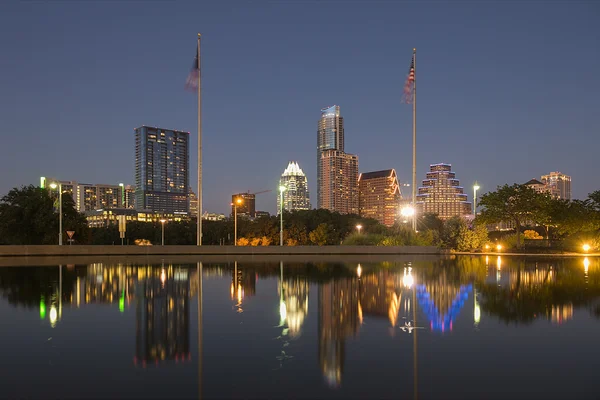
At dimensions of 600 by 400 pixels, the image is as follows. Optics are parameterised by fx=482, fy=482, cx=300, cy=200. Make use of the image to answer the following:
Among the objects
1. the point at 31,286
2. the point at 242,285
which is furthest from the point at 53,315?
the point at 242,285

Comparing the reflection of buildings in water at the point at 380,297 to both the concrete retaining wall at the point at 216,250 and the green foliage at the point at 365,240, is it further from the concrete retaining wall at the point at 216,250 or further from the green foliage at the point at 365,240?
the green foliage at the point at 365,240

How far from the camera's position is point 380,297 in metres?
15.2

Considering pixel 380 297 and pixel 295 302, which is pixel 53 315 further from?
pixel 380 297

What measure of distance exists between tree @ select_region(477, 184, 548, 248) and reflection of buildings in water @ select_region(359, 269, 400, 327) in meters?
36.7

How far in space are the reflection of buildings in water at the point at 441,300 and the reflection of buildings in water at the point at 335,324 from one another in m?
1.90

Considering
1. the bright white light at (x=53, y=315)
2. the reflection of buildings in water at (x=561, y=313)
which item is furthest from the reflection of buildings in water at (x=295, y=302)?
the reflection of buildings in water at (x=561, y=313)

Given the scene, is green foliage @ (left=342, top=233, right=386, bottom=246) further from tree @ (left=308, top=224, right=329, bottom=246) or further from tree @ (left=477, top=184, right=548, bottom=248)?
tree @ (left=308, top=224, right=329, bottom=246)

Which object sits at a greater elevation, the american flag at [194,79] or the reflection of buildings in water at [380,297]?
the american flag at [194,79]

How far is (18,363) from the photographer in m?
7.86

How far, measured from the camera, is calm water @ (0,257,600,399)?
22.0 ft

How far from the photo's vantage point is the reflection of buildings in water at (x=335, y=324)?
7.61 meters

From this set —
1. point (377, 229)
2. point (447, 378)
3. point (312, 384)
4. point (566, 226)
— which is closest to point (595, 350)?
point (447, 378)

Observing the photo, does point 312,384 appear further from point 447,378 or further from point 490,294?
point 490,294

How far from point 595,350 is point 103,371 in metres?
8.56
